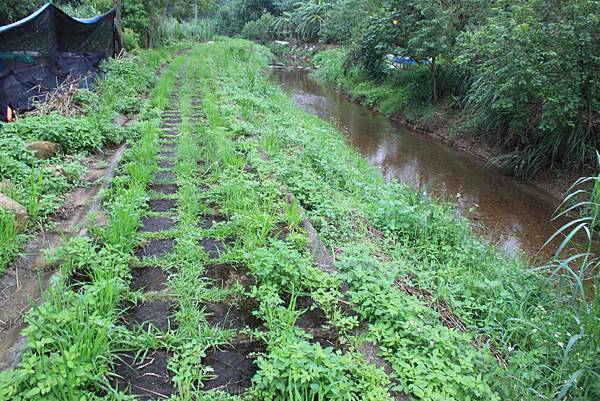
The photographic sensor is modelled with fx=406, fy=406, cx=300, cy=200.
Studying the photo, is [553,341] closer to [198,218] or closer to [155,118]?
[198,218]

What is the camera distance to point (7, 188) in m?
3.68

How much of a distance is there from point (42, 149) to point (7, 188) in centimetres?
119

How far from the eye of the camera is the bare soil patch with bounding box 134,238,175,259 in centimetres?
329

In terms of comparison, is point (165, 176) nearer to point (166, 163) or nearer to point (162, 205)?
point (166, 163)

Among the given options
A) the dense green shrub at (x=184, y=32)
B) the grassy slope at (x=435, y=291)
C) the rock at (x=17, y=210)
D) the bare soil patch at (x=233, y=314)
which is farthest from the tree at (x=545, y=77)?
the dense green shrub at (x=184, y=32)

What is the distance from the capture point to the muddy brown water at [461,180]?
6645 mm

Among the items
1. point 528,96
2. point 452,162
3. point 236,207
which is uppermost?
point 528,96

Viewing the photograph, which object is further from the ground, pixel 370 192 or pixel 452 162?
pixel 370 192

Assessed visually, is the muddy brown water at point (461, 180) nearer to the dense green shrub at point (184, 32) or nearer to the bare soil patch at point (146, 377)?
the bare soil patch at point (146, 377)

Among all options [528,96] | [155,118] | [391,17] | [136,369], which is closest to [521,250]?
[528,96]

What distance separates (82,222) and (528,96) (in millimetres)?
8392

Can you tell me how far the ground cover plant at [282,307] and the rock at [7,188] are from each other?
0.83m

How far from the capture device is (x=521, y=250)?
5855 mm

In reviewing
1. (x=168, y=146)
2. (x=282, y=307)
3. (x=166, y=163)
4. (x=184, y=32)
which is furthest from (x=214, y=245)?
(x=184, y=32)
